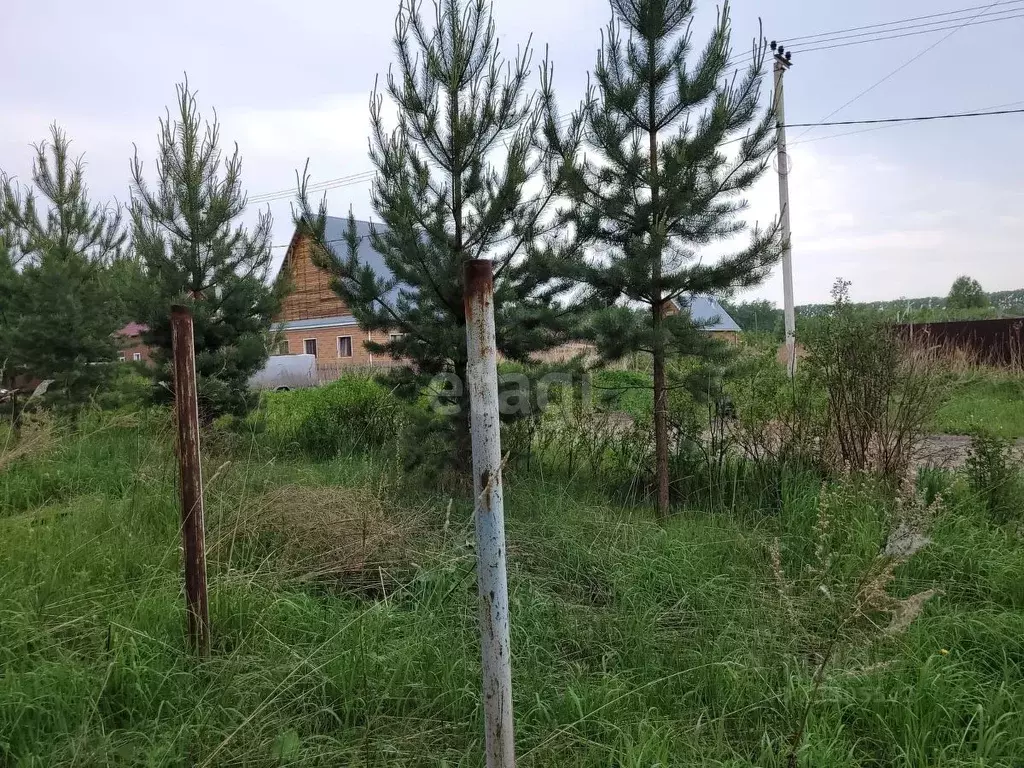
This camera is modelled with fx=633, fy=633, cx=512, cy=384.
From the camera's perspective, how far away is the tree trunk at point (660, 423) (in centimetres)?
443

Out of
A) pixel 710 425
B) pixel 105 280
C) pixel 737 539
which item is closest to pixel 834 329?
pixel 710 425

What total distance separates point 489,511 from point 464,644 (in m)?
1.26

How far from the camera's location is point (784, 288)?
13.5 meters

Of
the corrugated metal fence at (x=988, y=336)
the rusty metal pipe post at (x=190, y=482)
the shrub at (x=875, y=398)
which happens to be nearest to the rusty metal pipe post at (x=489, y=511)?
the rusty metal pipe post at (x=190, y=482)

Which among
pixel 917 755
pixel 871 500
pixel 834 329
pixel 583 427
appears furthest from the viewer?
pixel 583 427

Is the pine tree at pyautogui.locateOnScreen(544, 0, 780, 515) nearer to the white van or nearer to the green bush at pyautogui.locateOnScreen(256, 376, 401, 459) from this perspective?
the green bush at pyautogui.locateOnScreen(256, 376, 401, 459)

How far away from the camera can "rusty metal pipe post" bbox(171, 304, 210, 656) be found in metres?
2.25

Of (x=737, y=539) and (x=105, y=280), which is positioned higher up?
(x=105, y=280)

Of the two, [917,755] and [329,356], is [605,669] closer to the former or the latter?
[917,755]

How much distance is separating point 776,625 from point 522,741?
120 centimetres

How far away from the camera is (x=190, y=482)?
229 cm

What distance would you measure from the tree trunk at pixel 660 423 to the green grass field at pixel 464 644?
0.49 meters

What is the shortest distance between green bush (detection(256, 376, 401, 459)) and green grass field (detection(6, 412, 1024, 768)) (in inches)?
112

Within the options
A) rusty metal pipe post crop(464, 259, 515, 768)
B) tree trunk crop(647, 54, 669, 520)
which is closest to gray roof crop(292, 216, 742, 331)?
tree trunk crop(647, 54, 669, 520)
